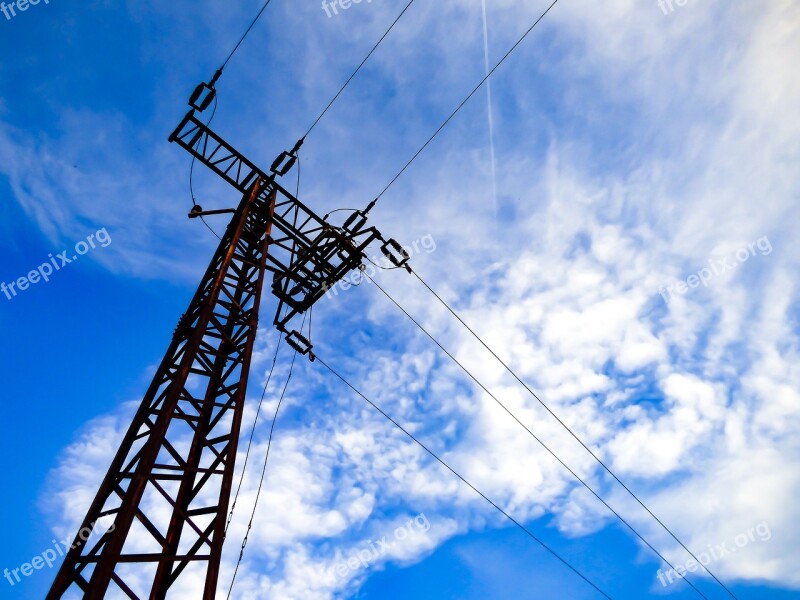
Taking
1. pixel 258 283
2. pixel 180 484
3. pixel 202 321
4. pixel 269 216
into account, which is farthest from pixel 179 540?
pixel 269 216

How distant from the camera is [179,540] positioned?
18.0 ft

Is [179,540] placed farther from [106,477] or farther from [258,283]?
[258,283]

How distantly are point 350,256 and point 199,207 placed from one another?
3.51m

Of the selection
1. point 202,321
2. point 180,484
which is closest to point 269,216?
point 202,321

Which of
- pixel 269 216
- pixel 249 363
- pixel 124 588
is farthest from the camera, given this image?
pixel 269 216

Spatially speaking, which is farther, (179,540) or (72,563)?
(179,540)

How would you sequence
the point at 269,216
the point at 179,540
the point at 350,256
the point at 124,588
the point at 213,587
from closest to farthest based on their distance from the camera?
the point at 124,588
the point at 213,587
the point at 179,540
the point at 269,216
the point at 350,256

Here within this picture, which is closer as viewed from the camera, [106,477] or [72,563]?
[72,563]

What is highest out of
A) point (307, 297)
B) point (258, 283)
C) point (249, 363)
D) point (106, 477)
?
point (307, 297)

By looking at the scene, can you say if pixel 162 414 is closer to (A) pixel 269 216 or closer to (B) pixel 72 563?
(B) pixel 72 563

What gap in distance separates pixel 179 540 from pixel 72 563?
1.36 meters

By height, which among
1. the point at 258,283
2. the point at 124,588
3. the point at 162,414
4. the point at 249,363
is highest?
the point at 258,283

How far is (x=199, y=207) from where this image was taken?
364 inches

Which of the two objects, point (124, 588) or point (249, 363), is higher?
point (249, 363)
